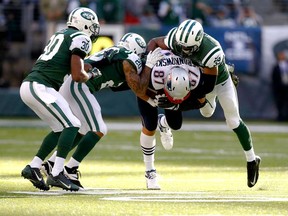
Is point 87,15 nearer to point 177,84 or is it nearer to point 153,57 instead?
point 153,57

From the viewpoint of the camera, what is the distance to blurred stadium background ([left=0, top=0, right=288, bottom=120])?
20516 millimetres

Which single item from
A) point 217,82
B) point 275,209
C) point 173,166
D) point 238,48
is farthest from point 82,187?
point 238,48

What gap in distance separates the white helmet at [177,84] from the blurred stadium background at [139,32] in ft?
39.1

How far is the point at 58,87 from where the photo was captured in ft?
27.7

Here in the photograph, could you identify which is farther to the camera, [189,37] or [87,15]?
[87,15]

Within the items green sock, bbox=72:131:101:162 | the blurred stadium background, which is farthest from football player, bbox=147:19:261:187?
the blurred stadium background

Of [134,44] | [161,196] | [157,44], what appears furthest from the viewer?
[134,44]

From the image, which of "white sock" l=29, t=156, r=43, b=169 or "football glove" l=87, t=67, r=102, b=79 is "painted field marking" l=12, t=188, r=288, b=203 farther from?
"football glove" l=87, t=67, r=102, b=79

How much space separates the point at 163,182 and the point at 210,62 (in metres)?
1.43

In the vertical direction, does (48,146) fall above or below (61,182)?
above

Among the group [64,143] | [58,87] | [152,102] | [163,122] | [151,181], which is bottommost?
[151,181]

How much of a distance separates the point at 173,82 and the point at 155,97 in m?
0.31

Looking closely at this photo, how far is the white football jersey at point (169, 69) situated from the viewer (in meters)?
8.36

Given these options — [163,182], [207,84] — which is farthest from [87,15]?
[163,182]
